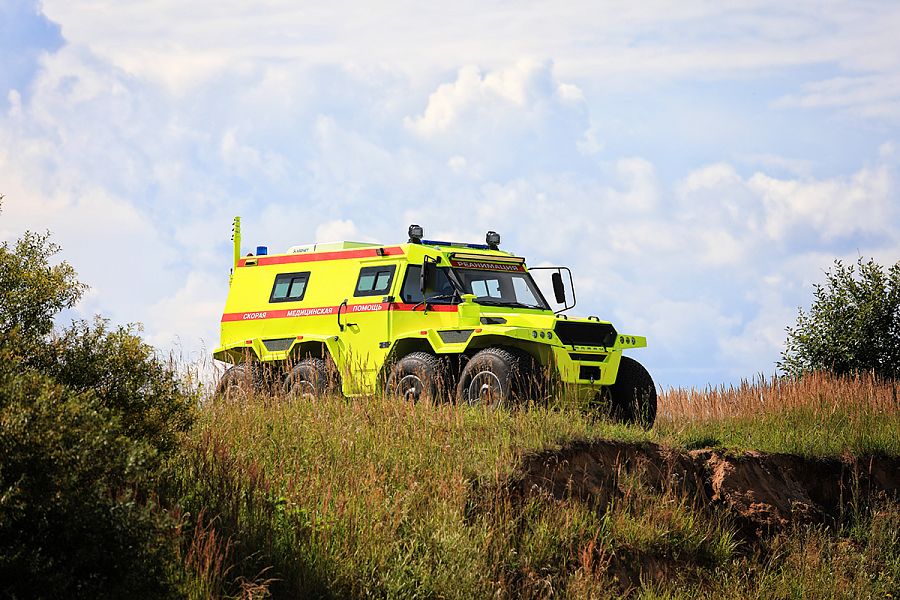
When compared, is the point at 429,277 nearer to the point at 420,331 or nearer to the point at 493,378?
the point at 420,331

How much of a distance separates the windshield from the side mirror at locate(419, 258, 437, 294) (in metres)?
0.35

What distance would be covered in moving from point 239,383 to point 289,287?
2.22 metres

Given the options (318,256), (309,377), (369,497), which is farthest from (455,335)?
(369,497)

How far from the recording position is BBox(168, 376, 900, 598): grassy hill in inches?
429

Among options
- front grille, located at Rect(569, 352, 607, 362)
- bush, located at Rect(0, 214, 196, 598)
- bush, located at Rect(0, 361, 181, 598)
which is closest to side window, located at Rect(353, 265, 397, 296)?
front grille, located at Rect(569, 352, 607, 362)

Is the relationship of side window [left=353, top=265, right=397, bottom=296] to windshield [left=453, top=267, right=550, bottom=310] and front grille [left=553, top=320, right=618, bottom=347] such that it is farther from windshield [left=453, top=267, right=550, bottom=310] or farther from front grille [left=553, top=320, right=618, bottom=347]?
front grille [left=553, top=320, right=618, bottom=347]

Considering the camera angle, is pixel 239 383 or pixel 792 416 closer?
pixel 239 383

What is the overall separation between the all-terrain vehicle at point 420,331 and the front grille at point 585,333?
21 millimetres

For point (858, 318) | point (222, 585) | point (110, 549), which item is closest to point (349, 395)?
point (222, 585)

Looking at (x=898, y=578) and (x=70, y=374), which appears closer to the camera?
(x=70, y=374)

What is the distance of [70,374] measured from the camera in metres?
10.8

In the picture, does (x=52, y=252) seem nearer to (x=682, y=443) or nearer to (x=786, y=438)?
(x=682, y=443)

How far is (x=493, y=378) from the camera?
53.0 feet

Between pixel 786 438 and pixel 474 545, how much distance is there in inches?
315
